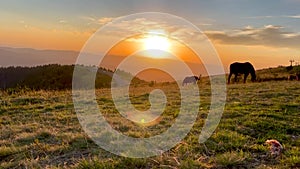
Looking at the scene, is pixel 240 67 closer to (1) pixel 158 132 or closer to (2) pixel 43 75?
(1) pixel 158 132

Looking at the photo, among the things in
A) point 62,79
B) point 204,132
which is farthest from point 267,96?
point 62,79

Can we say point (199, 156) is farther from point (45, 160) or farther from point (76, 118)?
point (76, 118)

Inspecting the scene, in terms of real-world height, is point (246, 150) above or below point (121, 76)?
below

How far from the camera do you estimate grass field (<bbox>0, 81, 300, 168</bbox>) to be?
19.2ft

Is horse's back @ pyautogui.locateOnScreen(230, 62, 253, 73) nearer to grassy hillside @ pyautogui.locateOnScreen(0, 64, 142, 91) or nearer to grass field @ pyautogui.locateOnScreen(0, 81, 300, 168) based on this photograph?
grassy hillside @ pyautogui.locateOnScreen(0, 64, 142, 91)

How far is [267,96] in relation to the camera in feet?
49.9

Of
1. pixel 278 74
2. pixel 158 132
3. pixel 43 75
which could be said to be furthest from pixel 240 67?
pixel 43 75

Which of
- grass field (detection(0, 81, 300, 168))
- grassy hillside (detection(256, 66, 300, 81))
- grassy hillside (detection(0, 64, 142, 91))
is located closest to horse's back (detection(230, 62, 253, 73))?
grassy hillside (detection(256, 66, 300, 81))

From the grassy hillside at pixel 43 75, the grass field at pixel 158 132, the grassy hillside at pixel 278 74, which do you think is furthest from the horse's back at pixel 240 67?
the grass field at pixel 158 132

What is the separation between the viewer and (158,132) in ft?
26.7

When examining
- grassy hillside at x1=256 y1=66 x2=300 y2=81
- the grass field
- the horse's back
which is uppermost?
the horse's back

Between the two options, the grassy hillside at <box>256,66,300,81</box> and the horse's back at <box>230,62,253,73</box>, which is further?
the horse's back at <box>230,62,253,73</box>

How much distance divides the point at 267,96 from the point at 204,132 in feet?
27.3

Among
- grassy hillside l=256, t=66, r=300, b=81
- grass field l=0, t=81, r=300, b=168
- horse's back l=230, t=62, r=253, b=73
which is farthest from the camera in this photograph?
horse's back l=230, t=62, r=253, b=73
